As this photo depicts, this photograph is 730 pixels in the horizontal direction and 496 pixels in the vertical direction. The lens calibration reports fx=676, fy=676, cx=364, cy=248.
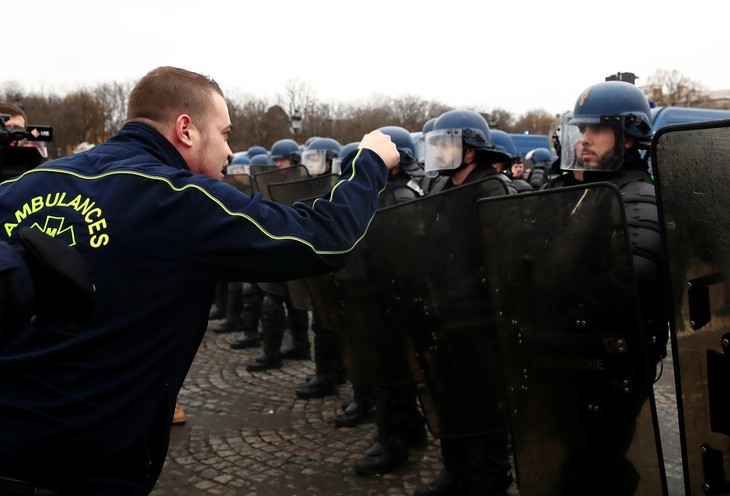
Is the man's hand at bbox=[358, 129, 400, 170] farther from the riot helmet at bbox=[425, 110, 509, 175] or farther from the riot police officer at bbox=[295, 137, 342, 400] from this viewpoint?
the riot police officer at bbox=[295, 137, 342, 400]

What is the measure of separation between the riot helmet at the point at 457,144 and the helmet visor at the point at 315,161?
158 inches

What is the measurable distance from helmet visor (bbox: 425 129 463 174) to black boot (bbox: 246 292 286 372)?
2.73 m

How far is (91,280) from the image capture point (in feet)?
4.35

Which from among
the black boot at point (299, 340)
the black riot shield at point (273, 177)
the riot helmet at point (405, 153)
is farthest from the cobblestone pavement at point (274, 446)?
the riot helmet at point (405, 153)

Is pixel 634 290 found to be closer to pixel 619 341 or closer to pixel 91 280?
pixel 619 341

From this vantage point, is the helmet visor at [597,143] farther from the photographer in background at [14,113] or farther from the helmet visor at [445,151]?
the photographer in background at [14,113]

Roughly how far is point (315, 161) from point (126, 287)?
6682 mm

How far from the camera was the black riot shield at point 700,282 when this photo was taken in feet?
5.15

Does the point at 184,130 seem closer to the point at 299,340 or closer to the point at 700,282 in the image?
the point at 700,282

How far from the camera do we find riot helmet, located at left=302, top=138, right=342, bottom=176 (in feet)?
26.8

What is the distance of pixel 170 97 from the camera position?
1.94m

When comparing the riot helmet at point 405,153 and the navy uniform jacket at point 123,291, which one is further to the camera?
the riot helmet at point 405,153

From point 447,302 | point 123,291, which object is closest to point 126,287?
point 123,291

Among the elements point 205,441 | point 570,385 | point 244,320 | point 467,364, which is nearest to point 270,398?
point 205,441
